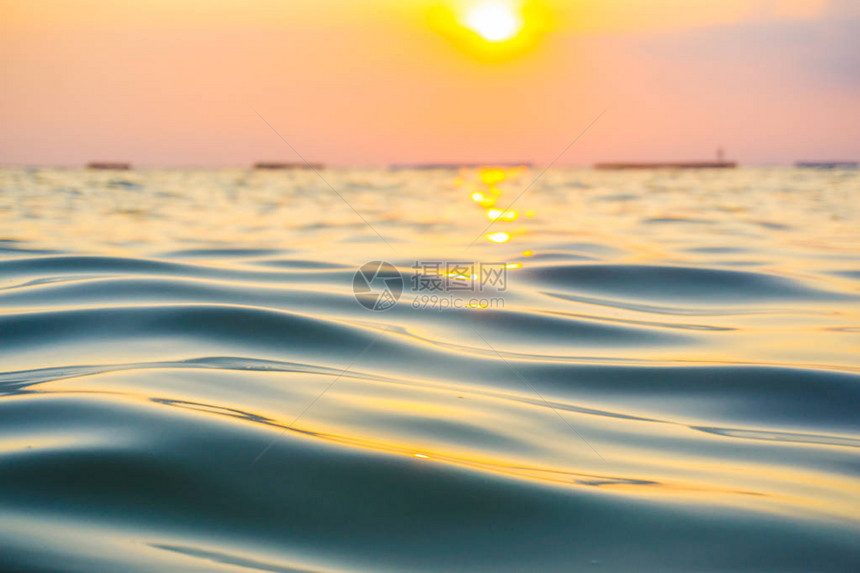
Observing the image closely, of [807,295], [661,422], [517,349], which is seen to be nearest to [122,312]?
[517,349]

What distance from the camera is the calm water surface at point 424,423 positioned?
6.39 ft

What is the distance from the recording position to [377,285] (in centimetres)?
630

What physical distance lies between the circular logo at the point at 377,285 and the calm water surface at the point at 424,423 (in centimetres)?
16

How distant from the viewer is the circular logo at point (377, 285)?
5.59 m

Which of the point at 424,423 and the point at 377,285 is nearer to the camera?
the point at 424,423

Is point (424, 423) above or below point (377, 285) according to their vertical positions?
below

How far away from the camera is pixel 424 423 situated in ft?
9.40

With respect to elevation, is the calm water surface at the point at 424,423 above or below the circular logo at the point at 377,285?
below

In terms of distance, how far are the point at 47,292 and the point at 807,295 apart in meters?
6.18

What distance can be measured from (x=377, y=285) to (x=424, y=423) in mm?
3508

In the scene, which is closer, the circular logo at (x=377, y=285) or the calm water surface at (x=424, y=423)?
the calm water surface at (x=424, y=423)

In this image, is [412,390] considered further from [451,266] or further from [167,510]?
[451,266]

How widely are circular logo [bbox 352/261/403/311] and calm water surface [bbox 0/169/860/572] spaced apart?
16 cm

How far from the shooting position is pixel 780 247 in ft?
30.0
